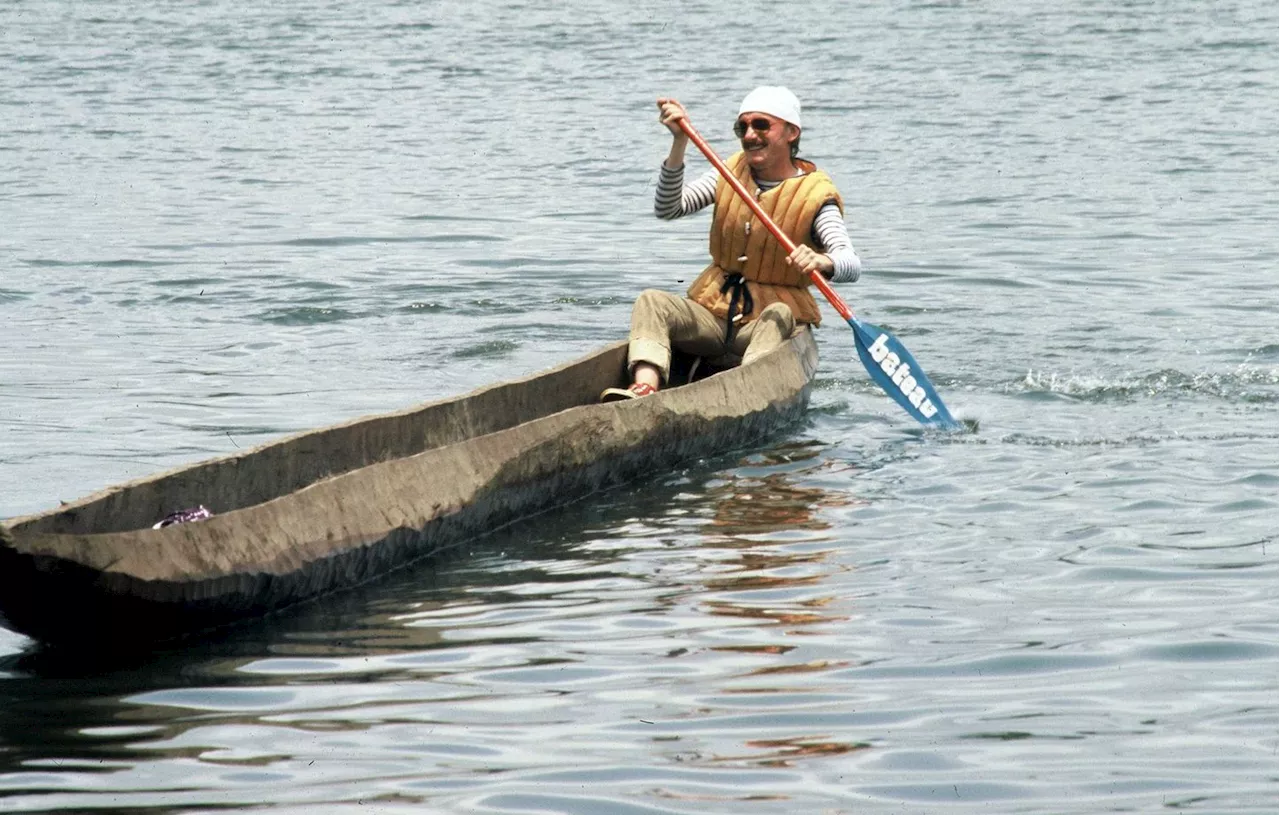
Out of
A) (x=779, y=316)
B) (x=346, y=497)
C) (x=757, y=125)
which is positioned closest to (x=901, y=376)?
(x=779, y=316)

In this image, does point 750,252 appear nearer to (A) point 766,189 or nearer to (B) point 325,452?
(A) point 766,189

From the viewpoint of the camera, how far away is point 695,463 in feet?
26.5

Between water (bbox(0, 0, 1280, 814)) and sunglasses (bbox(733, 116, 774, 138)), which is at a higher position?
sunglasses (bbox(733, 116, 774, 138))

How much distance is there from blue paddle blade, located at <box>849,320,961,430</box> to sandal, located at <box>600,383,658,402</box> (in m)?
1.27

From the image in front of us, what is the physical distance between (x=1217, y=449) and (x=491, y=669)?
13.1 ft

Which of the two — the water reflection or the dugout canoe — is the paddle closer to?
the dugout canoe

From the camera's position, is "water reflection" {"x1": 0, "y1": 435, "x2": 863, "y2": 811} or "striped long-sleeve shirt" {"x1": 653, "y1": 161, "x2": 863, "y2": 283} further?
"striped long-sleeve shirt" {"x1": 653, "y1": 161, "x2": 863, "y2": 283}

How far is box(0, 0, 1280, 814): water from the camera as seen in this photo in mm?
4738

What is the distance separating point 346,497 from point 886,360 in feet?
12.1

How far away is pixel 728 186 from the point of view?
8.89m

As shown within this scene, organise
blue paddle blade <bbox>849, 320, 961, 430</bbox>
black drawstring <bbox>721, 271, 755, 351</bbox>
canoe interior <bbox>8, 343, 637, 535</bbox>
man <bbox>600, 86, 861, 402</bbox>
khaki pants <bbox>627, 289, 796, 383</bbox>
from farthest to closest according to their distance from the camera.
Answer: black drawstring <bbox>721, 271, 755, 351</bbox> → blue paddle blade <bbox>849, 320, 961, 430</bbox> → man <bbox>600, 86, 861, 402</bbox> → khaki pants <bbox>627, 289, 796, 383</bbox> → canoe interior <bbox>8, 343, 637, 535</bbox>

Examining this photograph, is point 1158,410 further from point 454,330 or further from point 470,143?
point 470,143

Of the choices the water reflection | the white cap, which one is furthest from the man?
the water reflection

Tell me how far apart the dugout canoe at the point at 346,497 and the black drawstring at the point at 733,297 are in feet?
1.04
